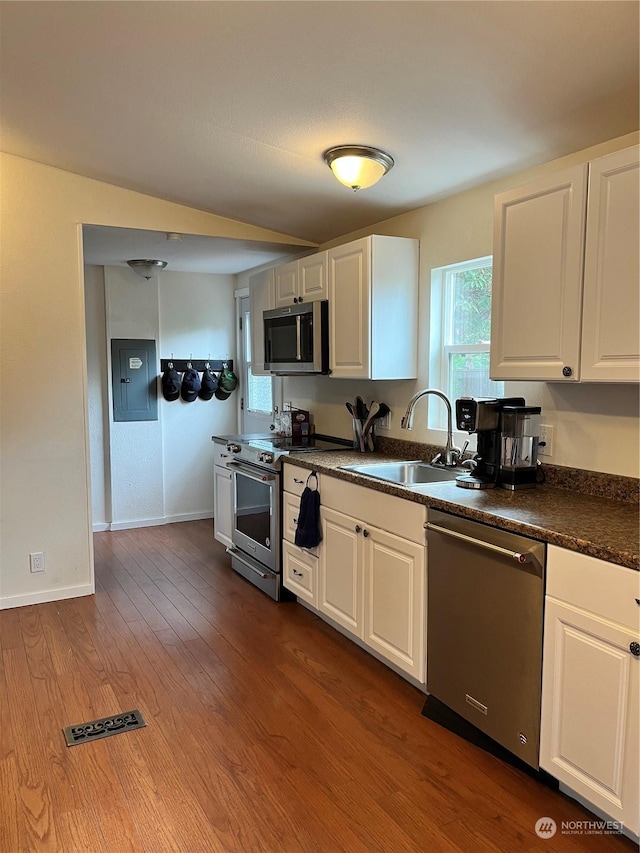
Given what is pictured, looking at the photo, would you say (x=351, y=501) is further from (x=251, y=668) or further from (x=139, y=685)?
(x=139, y=685)

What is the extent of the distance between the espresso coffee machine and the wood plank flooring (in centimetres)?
100

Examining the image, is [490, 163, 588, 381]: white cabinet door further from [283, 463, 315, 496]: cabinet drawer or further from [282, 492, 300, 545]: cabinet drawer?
[282, 492, 300, 545]: cabinet drawer

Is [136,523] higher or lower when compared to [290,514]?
lower

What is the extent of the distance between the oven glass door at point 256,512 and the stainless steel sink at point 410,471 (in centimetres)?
72

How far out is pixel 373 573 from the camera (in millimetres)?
2812

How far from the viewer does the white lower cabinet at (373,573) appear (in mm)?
2553

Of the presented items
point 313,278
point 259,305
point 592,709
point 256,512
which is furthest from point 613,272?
point 259,305

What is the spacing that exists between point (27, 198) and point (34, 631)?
2.42 metres

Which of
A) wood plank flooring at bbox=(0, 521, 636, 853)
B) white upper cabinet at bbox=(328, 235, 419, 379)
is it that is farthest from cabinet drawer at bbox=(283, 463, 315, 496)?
wood plank flooring at bbox=(0, 521, 636, 853)

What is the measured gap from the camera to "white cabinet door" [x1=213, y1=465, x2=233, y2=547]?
4.34m

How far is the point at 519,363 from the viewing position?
2412 mm

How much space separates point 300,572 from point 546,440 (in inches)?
60.8

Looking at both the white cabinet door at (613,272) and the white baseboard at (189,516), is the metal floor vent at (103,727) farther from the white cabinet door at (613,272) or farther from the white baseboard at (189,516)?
the white baseboard at (189,516)

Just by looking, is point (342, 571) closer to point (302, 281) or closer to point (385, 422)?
point (385, 422)
